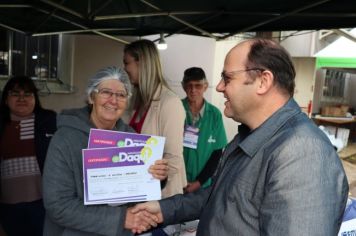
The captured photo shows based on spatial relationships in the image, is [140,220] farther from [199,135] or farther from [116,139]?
[199,135]

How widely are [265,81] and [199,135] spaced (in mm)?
2175

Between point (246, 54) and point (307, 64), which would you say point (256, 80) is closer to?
point (246, 54)

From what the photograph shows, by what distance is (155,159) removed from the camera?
1.78 metres

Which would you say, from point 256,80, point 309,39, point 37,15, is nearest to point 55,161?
point 256,80

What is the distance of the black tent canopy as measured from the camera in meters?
2.84

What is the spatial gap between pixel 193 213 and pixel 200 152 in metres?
1.60

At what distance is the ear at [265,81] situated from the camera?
1.17 m

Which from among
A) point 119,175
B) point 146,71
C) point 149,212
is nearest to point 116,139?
point 119,175

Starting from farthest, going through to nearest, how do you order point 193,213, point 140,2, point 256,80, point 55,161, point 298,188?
1. point 140,2
2. point 193,213
3. point 55,161
4. point 256,80
5. point 298,188

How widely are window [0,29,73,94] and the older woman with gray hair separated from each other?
3.26 meters

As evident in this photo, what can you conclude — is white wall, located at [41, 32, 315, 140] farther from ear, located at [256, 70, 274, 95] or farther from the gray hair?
ear, located at [256, 70, 274, 95]

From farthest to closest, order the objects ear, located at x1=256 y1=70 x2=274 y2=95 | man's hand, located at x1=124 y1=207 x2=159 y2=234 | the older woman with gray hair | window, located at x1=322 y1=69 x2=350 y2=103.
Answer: window, located at x1=322 y1=69 x2=350 y2=103, man's hand, located at x1=124 y1=207 x2=159 y2=234, the older woman with gray hair, ear, located at x1=256 y1=70 x2=274 y2=95

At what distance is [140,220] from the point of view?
68.7 inches

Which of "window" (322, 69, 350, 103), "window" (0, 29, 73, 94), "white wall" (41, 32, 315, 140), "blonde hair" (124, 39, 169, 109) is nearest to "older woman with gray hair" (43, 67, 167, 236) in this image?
"blonde hair" (124, 39, 169, 109)
